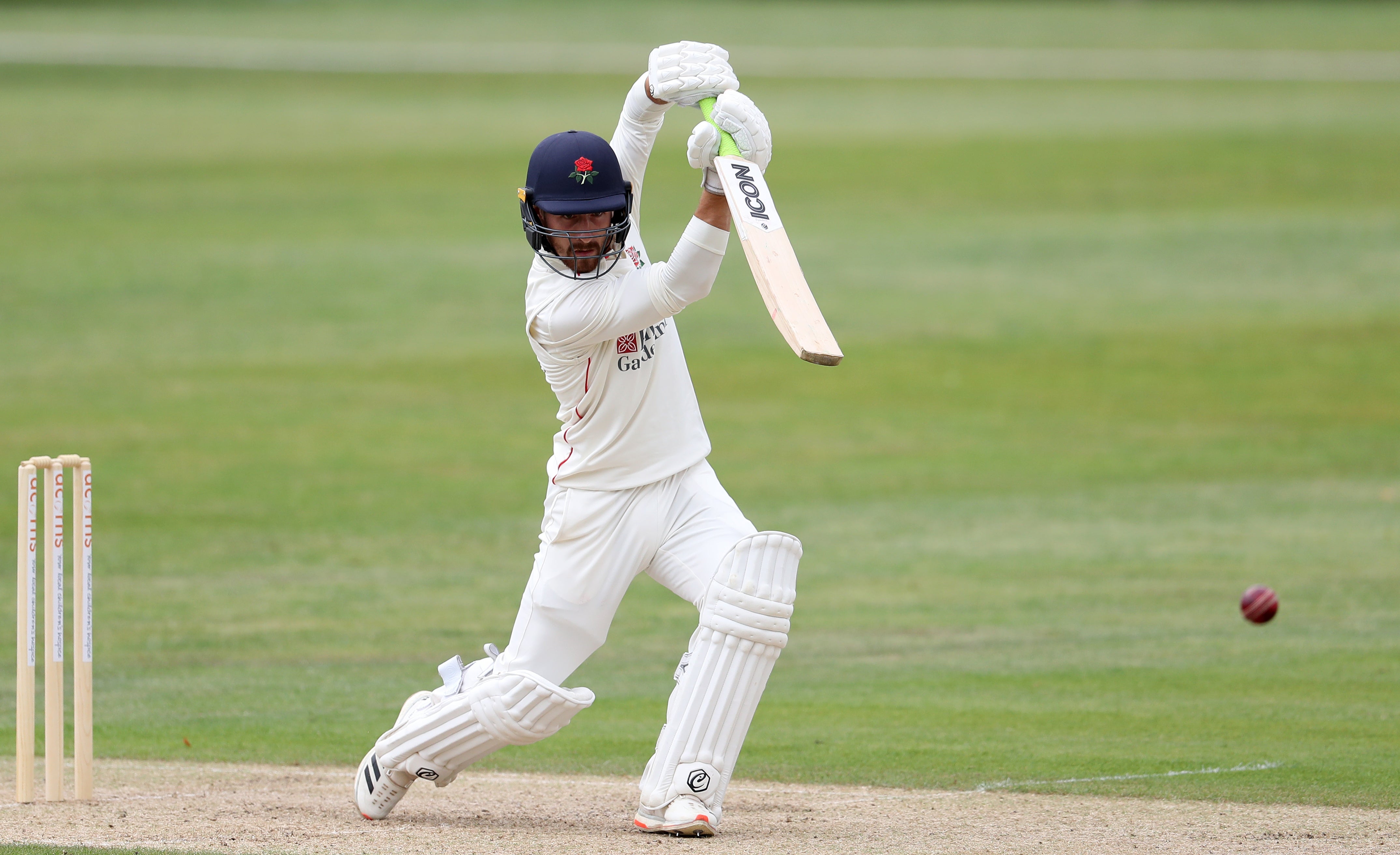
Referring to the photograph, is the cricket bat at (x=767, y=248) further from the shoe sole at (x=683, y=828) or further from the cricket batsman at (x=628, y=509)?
the shoe sole at (x=683, y=828)

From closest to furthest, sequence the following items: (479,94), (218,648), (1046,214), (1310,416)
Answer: (218,648), (1310,416), (1046,214), (479,94)

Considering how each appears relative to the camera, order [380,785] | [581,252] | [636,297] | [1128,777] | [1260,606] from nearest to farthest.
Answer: [636,297]
[581,252]
[380,785]
[1128,777]
[1260,606]

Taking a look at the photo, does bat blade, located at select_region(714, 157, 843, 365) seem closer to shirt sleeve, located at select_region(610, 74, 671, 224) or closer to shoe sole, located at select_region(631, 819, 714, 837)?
shirt sleeve, located at select_region(610, 74, 671, 224)

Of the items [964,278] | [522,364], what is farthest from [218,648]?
[964,278]

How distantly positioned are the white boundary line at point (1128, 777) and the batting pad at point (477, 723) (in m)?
1.66

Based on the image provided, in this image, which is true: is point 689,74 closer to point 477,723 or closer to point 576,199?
point 576,199

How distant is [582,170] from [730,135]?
471 mm

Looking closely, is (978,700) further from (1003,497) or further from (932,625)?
(1003,497)

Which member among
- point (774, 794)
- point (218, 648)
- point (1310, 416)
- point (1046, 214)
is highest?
point (1046, 214)

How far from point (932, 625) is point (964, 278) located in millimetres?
10901

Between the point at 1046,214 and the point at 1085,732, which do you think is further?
the point at 1046,214

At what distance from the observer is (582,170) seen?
5.27 metres

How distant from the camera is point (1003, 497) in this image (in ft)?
40.1

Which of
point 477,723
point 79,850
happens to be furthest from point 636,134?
point 79,850
